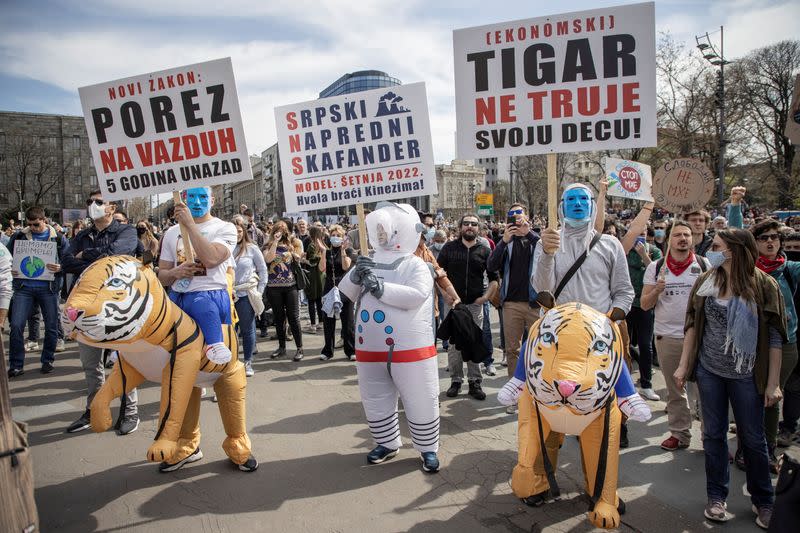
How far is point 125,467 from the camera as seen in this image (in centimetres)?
416

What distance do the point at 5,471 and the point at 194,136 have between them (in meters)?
3.00

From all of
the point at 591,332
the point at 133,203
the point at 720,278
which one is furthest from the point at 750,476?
the point at 133,203

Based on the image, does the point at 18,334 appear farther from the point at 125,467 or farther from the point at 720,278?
the point at 720,278

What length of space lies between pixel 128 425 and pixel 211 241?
2253 millimetres

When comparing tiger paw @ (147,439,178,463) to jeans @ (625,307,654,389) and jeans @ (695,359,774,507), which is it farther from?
jeans @ (625,307,654,389)

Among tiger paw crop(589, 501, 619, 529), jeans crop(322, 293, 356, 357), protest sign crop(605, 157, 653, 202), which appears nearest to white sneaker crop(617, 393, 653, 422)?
tiger paw crop(589, 501, 619, 529)

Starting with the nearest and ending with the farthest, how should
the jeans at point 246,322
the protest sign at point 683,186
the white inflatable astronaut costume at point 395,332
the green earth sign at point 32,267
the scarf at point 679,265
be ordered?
the white inflatable astronaut costume at point 395,332 → the scarf at point 679,265 → the protest sign at point 683,186 → the jeans at point 246,322 → the green earth sign at point 32,267

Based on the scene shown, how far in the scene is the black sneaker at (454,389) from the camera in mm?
5816

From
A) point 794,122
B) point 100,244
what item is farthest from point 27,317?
point 794,122

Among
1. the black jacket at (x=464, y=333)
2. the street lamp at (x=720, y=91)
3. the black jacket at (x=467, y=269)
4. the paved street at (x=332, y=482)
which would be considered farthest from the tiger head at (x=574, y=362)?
the street lamp at (x=720, y=91)

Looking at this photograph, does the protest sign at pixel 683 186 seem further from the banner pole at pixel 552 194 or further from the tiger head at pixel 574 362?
the tiger head at pixel 574 362

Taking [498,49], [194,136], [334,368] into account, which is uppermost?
[498,49]

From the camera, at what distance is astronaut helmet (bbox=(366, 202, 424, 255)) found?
4.03 metres

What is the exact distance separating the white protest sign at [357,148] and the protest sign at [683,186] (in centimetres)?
228
